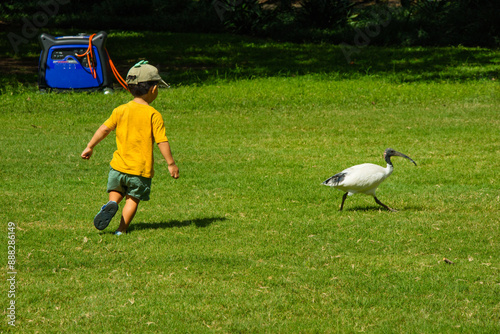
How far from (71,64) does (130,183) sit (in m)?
9.03

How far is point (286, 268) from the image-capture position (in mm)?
5152

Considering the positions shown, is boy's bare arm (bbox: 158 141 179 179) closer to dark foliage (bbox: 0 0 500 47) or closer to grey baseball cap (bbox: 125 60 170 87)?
grey baseball cap (bbox: 125 60 170 87)

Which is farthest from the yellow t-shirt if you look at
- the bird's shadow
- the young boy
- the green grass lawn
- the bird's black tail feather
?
the bird's shadow

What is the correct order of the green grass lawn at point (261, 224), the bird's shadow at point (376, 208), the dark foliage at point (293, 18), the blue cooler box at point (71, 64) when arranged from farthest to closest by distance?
the dark foliage at point (293, 18) < the blue cooler box at point (71, 64) < the bird's shadow at point (376, 208) < the green grass lawn at point (261, 224)

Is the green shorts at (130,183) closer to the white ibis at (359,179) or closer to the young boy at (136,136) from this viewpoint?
the young boy at (136,136)

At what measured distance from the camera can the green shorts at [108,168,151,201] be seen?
226 inches

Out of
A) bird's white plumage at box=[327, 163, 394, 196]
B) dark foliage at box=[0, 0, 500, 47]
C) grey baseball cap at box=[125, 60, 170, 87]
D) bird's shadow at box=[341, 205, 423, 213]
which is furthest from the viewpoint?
dark foliage at box=[0, 0, 500, 47]

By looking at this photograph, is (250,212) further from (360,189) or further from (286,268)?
(286,268)

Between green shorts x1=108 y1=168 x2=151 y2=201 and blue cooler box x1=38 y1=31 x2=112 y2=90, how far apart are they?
868cm

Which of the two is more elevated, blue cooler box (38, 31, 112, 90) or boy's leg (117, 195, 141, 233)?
blue cooler box (38, 31, 112, 90)

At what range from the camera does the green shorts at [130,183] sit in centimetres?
573

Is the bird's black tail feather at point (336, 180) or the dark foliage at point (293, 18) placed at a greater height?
the dark foliage at point (293, 18)

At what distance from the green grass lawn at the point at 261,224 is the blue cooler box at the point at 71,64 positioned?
1.72ft

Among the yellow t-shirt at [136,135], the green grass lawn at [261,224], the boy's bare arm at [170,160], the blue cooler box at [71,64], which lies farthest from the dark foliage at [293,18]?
the boy's bare arm at [170,160]
